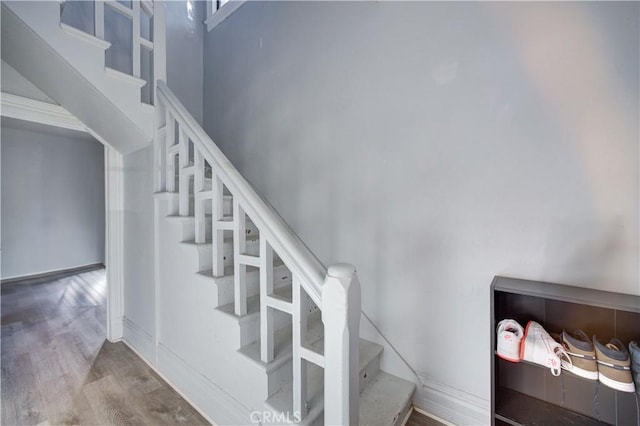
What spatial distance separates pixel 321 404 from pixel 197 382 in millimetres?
760

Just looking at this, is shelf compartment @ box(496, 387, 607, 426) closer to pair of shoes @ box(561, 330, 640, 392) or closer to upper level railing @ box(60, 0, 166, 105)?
pair of shoes @ box(561, 330, 640, 392)

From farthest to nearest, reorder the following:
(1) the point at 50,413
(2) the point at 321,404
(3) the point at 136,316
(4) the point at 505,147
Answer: (3) the point at 136,316 < (1) the point at 50,413 < (4) the point at 505,147 < (2) the point at 321,404

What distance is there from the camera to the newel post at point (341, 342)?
787 mm

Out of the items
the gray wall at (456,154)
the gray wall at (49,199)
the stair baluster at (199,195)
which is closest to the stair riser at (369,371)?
the gray wall at (456,154)

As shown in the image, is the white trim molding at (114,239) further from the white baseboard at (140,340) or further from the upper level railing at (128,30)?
the upper level railing at (128,30)

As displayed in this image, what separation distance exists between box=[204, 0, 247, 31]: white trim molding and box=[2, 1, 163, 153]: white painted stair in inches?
52.1

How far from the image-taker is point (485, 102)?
1.23 meters

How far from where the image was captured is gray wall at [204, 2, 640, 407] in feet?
3.32

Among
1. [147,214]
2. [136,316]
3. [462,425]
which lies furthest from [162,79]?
[462,425]

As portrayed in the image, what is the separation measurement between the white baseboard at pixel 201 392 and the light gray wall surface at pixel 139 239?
29 centimetres

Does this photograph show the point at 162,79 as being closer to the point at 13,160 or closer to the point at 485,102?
the point at 485,102

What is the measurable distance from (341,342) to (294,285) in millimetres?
270

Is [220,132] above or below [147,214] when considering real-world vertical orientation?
above

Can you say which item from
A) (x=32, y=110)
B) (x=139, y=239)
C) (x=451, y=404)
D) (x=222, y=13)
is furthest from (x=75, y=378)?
(x=222, y=13)
